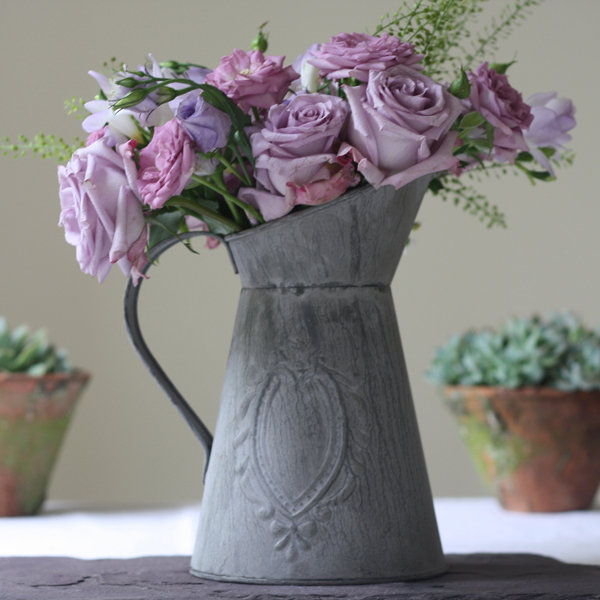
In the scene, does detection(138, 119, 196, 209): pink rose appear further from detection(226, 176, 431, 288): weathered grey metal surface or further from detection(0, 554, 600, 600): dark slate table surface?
detection(0, 554, 600, 600): dark slate table surface

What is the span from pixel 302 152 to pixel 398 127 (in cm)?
6

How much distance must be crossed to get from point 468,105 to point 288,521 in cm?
28

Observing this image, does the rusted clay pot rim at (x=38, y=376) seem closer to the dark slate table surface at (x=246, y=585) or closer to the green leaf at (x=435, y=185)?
the dark slate table surface at (x=246, y=585)

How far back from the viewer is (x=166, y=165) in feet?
1.39

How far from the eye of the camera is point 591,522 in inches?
34.2

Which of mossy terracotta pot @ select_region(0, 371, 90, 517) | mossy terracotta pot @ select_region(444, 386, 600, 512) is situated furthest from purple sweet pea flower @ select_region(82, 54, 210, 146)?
mossy terracotta pot @ select_region(444, 386, 600, 512)

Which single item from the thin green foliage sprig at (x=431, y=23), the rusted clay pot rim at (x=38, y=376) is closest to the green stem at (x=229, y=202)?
the thin green foliage sprig at (x=431, y=23)

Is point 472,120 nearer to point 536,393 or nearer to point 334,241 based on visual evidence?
point 334,241

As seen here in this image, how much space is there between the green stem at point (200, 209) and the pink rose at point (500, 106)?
0.17m

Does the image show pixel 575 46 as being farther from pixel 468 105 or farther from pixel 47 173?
pixel 468 105

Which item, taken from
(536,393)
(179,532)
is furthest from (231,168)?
(536,393)

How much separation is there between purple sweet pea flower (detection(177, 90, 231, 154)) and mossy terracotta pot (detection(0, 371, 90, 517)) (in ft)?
1.81

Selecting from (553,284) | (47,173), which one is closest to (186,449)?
(47,173)

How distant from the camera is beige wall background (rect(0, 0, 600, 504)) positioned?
159cm
